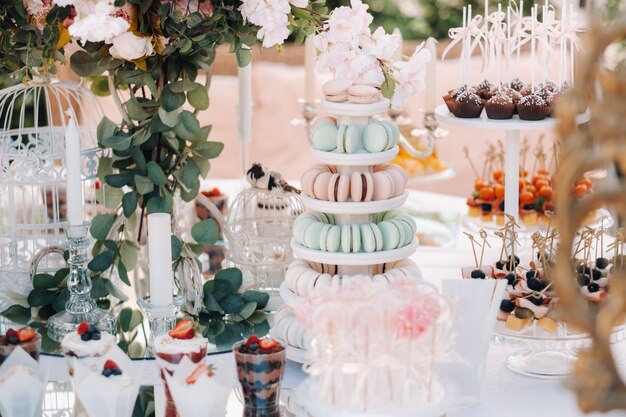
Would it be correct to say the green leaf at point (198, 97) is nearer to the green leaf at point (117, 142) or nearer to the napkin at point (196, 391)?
the green leaf at point (117, 142)

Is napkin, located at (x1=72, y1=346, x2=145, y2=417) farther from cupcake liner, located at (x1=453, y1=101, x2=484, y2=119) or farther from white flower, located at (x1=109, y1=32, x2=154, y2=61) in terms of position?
cupcake liner, located at (x1=453, y1=101, x2=484, y2=119)

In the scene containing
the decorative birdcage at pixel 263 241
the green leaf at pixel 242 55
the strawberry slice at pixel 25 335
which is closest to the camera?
the strawberry slice at pixel 25 335

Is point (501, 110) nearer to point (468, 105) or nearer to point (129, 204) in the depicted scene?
point (468, 105)

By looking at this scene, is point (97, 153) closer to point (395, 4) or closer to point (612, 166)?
point (612, 166)

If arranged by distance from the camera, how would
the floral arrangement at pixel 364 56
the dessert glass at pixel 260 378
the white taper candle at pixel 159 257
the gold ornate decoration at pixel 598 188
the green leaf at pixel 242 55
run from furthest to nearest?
the green leaf at pixel 242 55 → the floral arrangement at pixel 364 56 → the white taper candle at pixel 159 257 → the dessert glass at pixel 260 378 → the gold ornate decoration at pixel 598 188

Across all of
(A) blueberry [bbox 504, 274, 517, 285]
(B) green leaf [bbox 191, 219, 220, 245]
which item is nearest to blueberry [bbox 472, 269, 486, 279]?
(A) blueberry [bbox 504, 274, 517, 285]

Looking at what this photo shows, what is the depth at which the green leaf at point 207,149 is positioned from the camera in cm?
187

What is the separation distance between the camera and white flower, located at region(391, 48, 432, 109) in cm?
165

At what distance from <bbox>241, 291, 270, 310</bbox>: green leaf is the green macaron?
1.36 ft

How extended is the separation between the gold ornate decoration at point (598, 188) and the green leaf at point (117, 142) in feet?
3.43

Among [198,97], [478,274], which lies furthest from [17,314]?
[478,274]

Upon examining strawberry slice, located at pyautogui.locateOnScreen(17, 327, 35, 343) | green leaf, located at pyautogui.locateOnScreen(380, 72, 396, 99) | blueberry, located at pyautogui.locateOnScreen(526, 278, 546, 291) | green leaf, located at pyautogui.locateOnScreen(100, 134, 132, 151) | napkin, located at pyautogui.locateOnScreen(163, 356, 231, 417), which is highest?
green leaf, located at pyautogui.locateOnScreen(380, 72, 396, 99)

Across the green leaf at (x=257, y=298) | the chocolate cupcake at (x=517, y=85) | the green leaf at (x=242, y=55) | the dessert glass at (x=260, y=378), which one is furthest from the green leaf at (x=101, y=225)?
the chocolate cupcake at (x=517, y=85)

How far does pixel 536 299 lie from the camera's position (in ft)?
5.04
